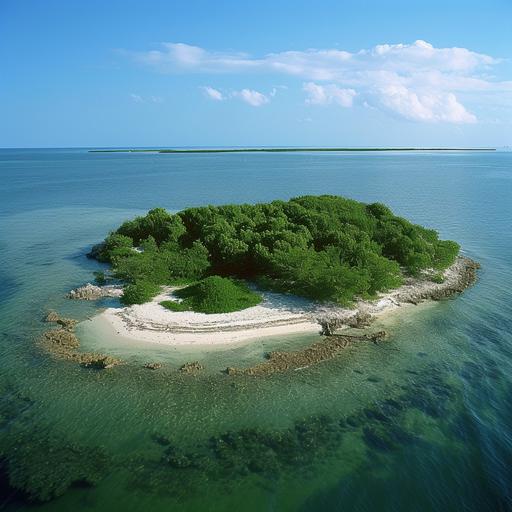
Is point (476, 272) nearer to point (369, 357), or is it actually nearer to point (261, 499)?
point (369, 357)

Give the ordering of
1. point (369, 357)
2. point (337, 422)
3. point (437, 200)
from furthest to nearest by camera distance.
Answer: point (437, 200) < point (369, 357) < point (337, 422)

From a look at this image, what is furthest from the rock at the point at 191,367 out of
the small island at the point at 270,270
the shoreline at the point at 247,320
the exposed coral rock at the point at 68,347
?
the exposed coral rock at the point at 68,347

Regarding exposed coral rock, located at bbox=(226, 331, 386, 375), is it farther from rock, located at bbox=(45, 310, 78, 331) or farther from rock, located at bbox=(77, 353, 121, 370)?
rock, located at bbox=(45, 310, 78, 331)

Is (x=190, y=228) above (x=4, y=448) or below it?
above

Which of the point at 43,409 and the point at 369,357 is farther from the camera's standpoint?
the point at 369,357

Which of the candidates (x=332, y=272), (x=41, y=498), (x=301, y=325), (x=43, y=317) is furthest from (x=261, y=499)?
(x=43, y=317)

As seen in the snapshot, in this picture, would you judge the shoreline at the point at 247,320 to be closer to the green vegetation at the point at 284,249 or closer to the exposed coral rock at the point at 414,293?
the exposed coral rock at the point at 414,293

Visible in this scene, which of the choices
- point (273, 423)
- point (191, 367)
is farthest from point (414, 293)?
point (191, 367)
